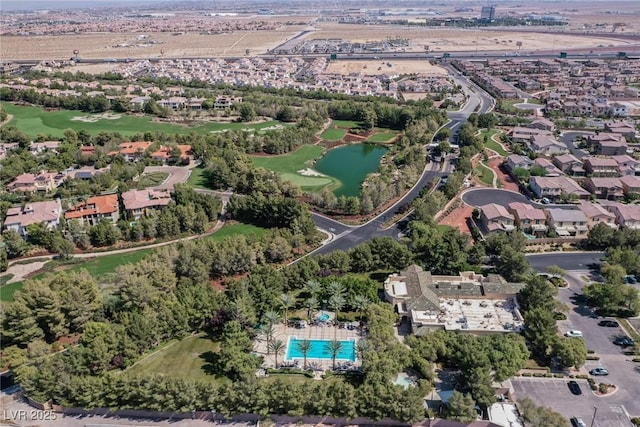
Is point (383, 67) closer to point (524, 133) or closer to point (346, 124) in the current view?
point (346, 124)

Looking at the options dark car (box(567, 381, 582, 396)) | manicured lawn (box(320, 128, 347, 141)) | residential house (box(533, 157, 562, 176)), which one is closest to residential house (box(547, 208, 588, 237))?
residential house (box(533, 157, 562, 176))

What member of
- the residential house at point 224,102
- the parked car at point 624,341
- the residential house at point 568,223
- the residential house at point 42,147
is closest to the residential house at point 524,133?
the residential house at point 568,223

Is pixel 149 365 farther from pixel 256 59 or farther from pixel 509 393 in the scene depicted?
pixel 256 59

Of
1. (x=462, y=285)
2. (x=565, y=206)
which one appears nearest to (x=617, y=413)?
(x=462, y=285)

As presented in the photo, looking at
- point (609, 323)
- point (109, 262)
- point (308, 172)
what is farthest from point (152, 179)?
point (609, 323)

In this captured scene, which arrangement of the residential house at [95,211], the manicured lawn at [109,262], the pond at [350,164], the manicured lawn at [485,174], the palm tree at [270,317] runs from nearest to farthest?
the palm tree at [270,317] → the manicured lawn at [109,262] → the residential house at [95,211] → the manicured lawn at [485,174] → the pond at [350,164]

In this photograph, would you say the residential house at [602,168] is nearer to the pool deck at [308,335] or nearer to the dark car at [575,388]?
the dark car at [575,388]
